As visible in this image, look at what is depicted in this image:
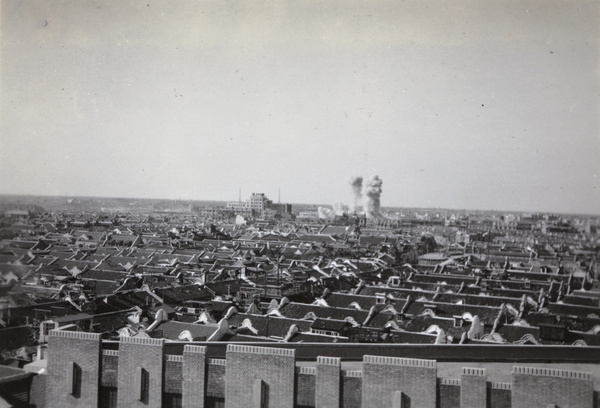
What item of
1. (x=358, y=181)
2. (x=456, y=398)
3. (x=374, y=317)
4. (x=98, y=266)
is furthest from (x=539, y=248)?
(x=358, y=181)

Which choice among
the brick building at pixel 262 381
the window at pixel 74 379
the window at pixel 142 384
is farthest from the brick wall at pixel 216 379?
the window at pixel 74 379

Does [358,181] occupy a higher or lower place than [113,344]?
higher

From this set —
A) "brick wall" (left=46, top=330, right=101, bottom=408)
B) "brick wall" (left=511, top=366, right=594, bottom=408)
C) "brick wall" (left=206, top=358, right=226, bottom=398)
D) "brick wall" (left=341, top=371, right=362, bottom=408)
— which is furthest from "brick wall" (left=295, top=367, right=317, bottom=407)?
"brick wall" (left=46, top=330, right=101, bottom=408)

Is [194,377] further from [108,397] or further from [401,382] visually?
[401,382]

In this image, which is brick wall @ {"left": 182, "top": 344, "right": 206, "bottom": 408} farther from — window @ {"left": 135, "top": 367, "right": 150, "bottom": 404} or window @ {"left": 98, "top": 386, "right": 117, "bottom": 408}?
window @ {"left": 98, "top": 386, "right": 117, "bottom": 408}

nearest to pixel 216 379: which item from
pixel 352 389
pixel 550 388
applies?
pixel 352 389

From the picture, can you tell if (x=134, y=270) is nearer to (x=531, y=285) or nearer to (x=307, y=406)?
(x=531, y=285)

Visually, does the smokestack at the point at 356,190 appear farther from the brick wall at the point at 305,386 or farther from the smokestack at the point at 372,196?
the brick wall at the point at 305,386
